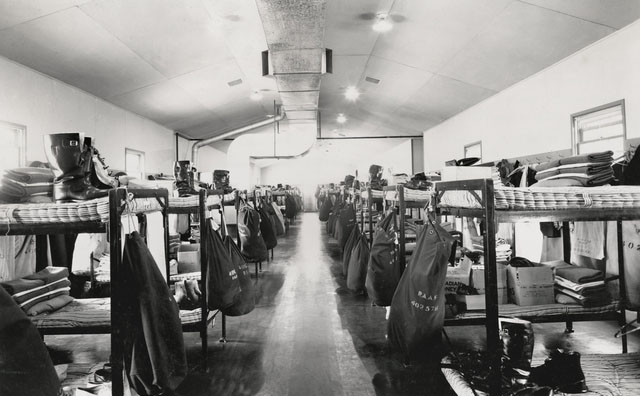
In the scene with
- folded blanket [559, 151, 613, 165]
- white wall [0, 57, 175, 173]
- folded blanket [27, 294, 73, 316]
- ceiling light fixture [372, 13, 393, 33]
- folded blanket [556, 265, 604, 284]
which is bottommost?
folded blanket [27, 294, 73, 316]

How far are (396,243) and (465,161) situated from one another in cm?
100

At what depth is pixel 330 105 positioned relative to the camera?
10.7m

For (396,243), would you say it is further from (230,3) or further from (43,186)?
(230,3)

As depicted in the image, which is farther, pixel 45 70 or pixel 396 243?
pixel 45 70

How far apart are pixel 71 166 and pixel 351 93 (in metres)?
7.74

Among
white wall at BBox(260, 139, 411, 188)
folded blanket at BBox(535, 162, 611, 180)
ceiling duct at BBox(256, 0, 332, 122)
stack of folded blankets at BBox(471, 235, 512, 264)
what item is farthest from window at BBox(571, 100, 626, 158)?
white wall at BBox(260, 139, 411, 188)

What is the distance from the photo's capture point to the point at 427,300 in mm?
2379

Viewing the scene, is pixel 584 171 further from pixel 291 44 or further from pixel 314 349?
pixel 291 44

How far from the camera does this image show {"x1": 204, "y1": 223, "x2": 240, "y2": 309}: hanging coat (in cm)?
284

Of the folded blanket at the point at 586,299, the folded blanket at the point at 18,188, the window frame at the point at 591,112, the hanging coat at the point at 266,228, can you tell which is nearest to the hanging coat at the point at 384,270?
the folded blanket at the point at 586,299

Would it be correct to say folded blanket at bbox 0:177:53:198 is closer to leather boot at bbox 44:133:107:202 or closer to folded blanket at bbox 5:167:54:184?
folded blanket at bbox 5:167:54:184

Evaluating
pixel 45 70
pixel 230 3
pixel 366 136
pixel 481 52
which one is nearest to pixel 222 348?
pixel 230 3

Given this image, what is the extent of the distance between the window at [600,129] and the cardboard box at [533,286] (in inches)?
85.5

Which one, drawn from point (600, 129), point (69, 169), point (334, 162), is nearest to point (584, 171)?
point (600, 129)
